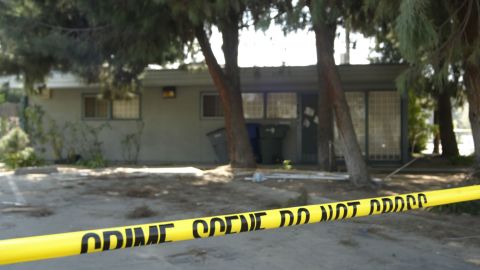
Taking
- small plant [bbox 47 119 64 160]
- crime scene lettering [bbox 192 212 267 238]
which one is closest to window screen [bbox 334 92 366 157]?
A: small plant [bbox 47 119 64 160]

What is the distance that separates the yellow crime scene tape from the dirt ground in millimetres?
1882

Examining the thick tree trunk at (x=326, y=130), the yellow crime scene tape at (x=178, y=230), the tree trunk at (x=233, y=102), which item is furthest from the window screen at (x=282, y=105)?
the yellow crime scene tape at (x=178, y=230)

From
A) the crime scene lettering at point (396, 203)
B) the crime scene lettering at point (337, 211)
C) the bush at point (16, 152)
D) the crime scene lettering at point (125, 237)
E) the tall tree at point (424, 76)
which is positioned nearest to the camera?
the crime scene lettering at point (125, 237)

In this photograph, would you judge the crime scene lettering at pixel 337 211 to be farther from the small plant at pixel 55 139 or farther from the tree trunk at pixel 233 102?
the small plant at pixel 55 139

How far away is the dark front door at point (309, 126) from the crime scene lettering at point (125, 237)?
45.8ft

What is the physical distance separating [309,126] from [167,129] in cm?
460

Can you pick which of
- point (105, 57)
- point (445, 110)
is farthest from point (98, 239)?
point (445, 110)

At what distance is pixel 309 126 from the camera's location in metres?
16.9

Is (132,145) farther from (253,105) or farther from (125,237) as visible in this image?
(125,237)

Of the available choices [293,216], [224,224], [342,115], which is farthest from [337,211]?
[342,115]

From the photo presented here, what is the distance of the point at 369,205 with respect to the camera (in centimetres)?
388

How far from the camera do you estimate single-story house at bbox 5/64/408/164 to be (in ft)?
53.7

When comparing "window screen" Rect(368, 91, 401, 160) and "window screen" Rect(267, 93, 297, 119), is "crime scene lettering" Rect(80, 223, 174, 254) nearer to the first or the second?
"window screen" Rect(267, 93, 297, 119)

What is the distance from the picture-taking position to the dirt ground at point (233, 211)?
5812 mm
